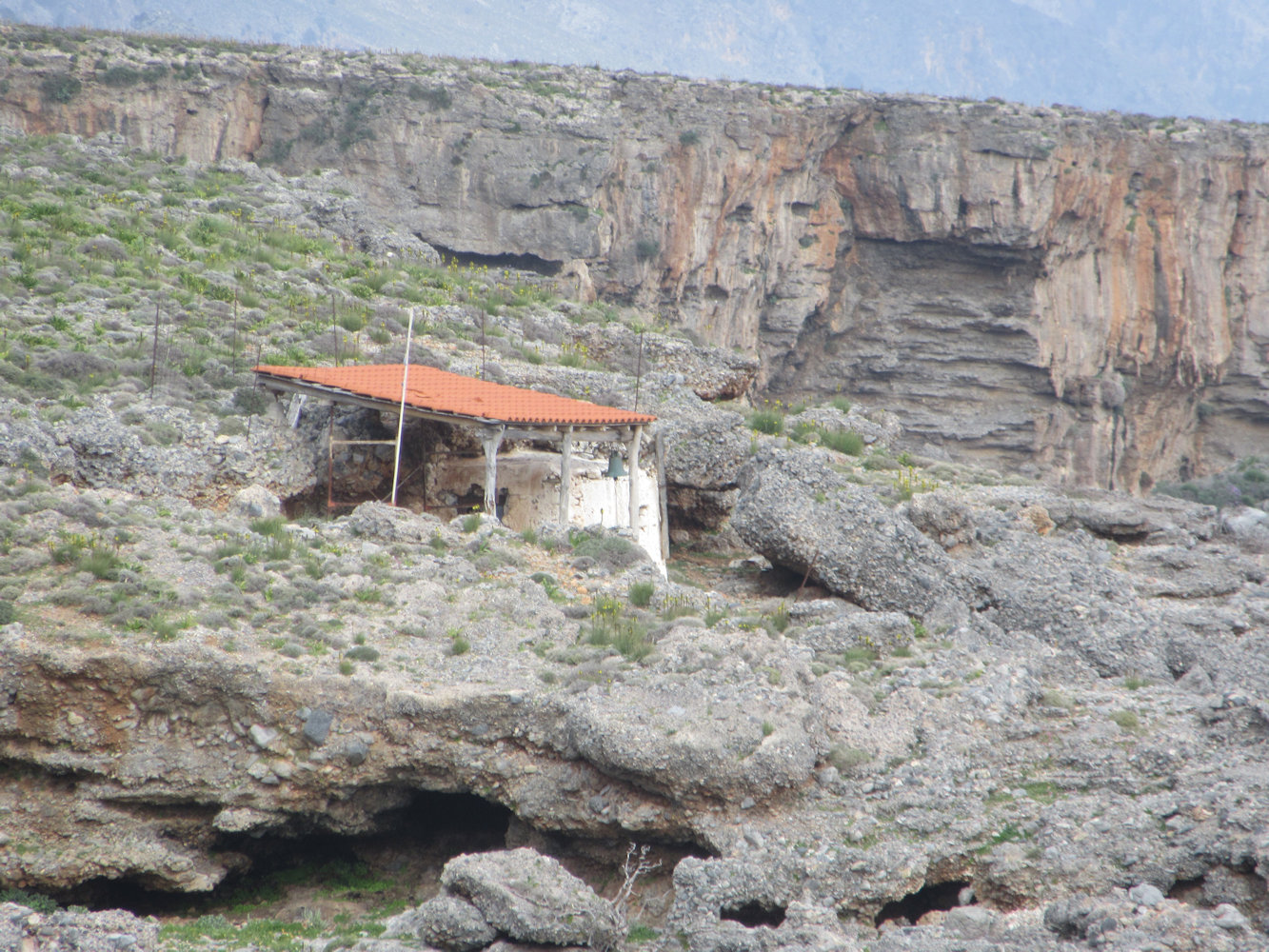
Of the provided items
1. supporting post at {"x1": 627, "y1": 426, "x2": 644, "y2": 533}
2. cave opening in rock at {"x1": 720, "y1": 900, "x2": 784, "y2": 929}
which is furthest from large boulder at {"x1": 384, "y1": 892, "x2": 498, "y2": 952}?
supporting post at {"x1": 627, "y1": 426, "x2": 644, "y2": 533}

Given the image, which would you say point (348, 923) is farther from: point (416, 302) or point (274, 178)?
point (274, 178)

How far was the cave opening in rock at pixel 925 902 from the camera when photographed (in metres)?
10.2

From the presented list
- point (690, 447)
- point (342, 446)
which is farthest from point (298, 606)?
point (690, 447)

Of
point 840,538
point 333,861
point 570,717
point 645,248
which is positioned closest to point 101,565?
point 333,861

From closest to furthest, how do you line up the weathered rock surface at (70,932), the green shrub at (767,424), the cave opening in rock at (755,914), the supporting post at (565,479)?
the weathered rock surface at (70,932)
the cave opening in rock at (755,914)
the supporting post at (565,479)
the green shrub at (767,424)

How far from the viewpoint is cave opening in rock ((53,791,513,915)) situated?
11.1 meters

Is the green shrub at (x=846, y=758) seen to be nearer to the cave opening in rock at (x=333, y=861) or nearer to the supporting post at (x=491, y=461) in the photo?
the cave opening in rock at (x=333, y=861)

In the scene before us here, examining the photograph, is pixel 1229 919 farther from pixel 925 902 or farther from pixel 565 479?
pixel 565 479

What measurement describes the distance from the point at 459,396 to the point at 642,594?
16.7ft

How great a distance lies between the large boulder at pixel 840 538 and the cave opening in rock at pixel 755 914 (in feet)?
21.8

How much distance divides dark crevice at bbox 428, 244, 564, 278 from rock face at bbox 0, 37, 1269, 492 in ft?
0.67

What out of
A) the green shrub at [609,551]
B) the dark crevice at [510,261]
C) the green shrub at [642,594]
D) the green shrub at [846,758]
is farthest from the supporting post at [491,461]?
the dark crevice at [510,261]

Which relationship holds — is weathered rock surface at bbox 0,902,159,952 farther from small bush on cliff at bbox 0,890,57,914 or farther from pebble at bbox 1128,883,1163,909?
pebble at bbox 1128,883,1163,909

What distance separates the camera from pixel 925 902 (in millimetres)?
10422
